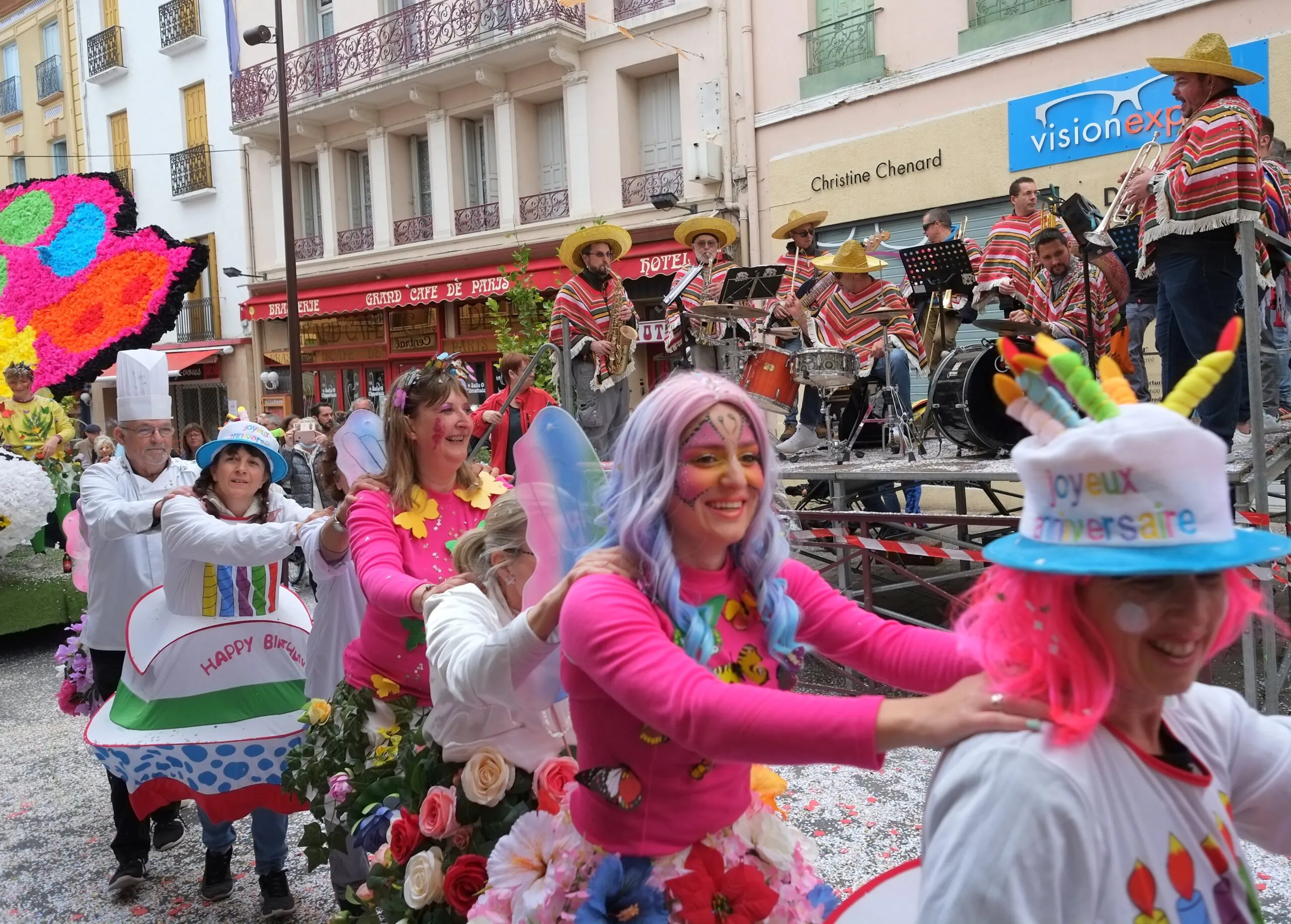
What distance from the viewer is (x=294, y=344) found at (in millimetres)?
14336

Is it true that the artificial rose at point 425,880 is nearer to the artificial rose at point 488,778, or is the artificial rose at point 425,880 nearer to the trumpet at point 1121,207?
the artificial rose at point 488,778

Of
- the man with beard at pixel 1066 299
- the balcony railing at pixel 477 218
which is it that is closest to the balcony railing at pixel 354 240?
the balcony railing at pixel 477 218

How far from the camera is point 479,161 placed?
18922 millimetres

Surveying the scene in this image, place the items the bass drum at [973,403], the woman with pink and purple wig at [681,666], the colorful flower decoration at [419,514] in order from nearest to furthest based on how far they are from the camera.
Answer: the woman with pink and purple wig at [681,666], the colorful flower decoration at [419,514], the bass drum at [973,403]

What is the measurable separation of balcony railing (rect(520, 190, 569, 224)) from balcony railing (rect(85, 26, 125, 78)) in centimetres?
1354

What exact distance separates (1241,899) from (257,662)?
319cm

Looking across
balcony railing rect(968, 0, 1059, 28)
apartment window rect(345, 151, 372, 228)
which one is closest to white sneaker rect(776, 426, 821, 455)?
balcony railing rect(968, 0, 1059, 28)

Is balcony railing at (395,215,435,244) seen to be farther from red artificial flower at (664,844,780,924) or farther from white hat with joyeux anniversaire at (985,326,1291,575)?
white hat with joyeux anniversaire at (985,326,1291,575)

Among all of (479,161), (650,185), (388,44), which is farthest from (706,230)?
(388,44)

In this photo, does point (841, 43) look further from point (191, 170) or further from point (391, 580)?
point (191, 170)

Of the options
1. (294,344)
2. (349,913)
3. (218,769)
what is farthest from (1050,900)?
(294,344)

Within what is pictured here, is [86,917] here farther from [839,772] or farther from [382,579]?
[839,772]

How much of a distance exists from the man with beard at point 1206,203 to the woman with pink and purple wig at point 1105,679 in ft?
13.7

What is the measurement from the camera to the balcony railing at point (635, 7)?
15.5 m
